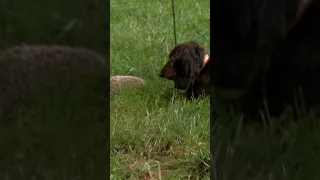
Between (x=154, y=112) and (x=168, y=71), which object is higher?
(x=168, y=71)

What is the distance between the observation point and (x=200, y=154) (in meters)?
2.87

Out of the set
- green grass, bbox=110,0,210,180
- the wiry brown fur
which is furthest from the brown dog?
the wiry brown fur

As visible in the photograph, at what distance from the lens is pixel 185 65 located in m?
4.44

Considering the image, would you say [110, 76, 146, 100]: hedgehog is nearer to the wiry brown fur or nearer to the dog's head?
the dog's head

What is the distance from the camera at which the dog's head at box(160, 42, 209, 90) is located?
4.43 m

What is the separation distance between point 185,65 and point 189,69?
5 cm
